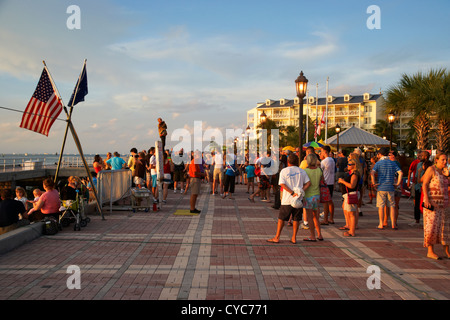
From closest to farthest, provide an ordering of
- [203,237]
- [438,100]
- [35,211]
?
[203,237], [35,211], [438,100]

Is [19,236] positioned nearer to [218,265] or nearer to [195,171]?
[218,265]

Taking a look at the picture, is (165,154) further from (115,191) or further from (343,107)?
(343,107)

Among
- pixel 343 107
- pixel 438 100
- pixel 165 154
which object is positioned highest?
pixel 343 107

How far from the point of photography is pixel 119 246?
7488 mm

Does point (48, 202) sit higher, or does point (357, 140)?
point (357, 140)

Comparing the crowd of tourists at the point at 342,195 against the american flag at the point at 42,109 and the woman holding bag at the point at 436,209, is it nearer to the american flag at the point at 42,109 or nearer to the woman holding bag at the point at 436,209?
the woman holding bag at the point at 436,209

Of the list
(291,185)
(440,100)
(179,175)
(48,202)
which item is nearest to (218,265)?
(291,185)

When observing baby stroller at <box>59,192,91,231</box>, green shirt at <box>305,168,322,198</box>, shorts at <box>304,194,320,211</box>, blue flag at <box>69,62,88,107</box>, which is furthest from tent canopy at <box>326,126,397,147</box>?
baby stroller at <box>59,192,91,231</box>

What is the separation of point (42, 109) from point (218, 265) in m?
5.81

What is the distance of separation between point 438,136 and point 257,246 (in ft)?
59.2

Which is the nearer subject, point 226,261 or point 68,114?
point 226,261

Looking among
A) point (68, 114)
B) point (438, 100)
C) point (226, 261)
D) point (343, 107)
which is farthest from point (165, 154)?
point (343, 107)

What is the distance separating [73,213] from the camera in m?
9.11

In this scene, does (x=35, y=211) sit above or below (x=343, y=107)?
below
